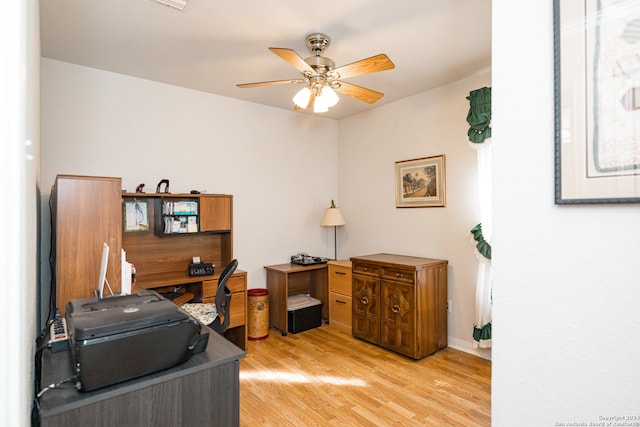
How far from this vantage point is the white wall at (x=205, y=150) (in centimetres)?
303

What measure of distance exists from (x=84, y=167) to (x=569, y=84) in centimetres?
357

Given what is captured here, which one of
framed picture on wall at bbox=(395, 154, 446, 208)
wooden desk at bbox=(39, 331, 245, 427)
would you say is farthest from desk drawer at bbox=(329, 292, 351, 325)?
wooden desk at bbox=(39, 331, 245, 427)

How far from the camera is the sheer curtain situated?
3.12 metres

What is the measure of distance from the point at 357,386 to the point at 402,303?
0.92m

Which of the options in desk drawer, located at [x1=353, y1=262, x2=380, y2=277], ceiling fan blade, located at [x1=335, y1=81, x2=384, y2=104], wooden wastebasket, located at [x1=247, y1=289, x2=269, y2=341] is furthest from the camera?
wooden wastebasket, located at [x1=247, y1=289, x2=269, y2=341]

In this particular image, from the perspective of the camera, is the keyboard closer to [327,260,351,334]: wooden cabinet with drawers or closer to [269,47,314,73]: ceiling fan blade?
[269,47,314,73]: ceiling fan blade

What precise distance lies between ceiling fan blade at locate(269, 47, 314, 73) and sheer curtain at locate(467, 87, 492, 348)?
1.63 meters

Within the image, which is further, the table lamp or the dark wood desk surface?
the table lamp

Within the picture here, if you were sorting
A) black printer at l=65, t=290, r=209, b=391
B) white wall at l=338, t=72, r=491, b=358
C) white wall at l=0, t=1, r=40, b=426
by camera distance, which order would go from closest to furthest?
white wall at l=0, t=1, r=40, b=426, black printer at l=65, t=290, r=209, b=391, white wall at l=338, t=72, r=491, b=358

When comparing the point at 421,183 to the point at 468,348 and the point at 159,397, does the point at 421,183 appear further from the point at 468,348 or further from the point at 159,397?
the point at 159,397

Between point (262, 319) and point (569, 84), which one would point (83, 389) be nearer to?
point (569, 84)

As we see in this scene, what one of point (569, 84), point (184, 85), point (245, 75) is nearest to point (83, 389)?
point (569, 84)

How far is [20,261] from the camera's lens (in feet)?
2.12

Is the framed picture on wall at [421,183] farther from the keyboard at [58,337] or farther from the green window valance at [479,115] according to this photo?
the keyboard at [58,337]
